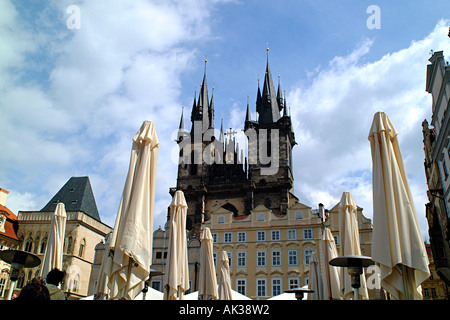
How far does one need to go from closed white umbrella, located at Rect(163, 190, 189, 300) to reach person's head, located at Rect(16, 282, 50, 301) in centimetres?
602

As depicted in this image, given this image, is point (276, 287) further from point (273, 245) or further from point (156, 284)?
point (156, 284)

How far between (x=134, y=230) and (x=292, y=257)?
24.3m

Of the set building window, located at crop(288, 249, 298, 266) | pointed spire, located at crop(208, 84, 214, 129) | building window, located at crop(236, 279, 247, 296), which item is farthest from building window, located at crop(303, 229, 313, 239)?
pointed spire, located at crop(208, 84, 214, 129)

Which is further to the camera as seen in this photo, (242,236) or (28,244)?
(28,244)

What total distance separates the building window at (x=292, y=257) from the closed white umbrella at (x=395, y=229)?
77.1 feet

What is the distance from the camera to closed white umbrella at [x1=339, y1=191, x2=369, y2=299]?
385 inches

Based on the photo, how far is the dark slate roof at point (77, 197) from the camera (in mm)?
38156

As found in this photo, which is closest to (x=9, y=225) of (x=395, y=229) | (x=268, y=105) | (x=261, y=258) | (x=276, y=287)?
(x=261, y=258)

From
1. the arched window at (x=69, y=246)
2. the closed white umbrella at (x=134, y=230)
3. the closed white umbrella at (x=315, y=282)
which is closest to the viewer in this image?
the closed white umbrella at (x=134, y=230)

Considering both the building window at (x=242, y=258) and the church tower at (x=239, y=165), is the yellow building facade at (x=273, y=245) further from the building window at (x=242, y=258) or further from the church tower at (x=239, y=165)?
the church tower at (x=239, y=165)

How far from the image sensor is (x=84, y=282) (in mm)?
34281

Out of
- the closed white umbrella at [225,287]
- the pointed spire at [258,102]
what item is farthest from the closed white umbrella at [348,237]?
the pointed spire at [258,102]

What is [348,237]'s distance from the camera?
10172 mm
